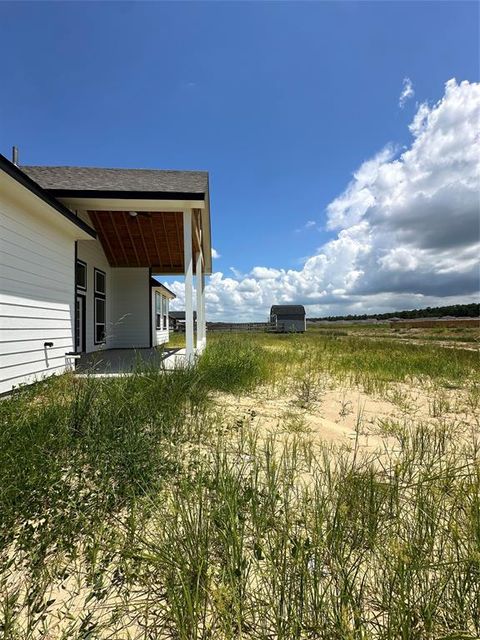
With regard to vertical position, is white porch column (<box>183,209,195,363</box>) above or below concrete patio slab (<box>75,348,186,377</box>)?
above

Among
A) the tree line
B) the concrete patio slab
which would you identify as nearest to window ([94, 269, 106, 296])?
the concrete patio slab

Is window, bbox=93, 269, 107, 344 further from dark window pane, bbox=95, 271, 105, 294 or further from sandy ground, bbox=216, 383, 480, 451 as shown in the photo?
sandy ground, bbox=216, 383, 480, 451

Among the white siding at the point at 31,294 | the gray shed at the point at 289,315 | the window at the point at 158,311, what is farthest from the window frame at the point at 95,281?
the gray shed at the point at 289,315

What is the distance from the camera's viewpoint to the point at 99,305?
11.3 meters

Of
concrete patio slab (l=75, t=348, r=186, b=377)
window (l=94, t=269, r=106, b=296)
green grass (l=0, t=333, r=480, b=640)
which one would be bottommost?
green grass (l=0, t=333, r=480, b=640)

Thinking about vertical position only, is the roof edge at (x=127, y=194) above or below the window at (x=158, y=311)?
above

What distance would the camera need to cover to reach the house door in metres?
9.24

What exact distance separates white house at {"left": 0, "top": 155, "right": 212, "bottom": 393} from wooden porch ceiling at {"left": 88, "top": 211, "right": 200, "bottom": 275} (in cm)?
4

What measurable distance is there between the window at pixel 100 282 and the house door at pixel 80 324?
1.44 metres

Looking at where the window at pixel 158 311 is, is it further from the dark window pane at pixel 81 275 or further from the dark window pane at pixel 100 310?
the dark window pane at pixel 81 275

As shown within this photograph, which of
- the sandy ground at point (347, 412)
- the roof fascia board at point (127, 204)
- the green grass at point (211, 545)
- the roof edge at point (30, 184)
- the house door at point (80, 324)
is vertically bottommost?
the sandy ground at point (347, 412)

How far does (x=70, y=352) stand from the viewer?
776cm

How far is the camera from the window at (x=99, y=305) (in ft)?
35.6

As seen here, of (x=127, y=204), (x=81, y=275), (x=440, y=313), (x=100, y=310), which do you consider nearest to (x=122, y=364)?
(x=81, y=275)
